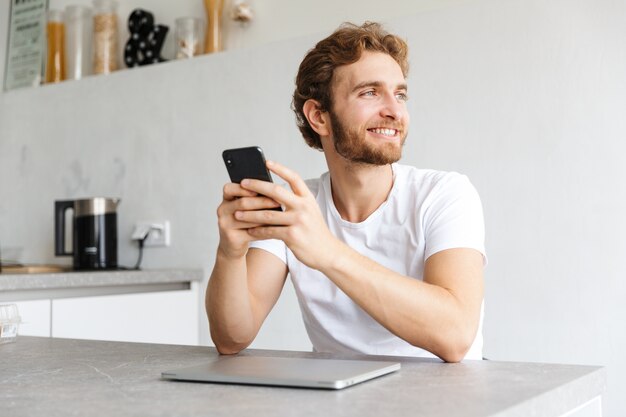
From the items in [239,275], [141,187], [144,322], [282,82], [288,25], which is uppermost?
[288,25]

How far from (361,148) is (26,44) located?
7.32ft

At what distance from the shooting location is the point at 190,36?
8.95 ft

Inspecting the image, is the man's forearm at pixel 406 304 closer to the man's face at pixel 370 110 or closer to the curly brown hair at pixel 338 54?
the man's face at pixel 370 110

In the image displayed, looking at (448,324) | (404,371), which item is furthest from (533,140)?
(404,371)

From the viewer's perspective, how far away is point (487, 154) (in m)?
2.08

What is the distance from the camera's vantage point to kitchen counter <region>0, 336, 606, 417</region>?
698 mm

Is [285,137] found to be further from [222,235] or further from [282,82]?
[222,235]

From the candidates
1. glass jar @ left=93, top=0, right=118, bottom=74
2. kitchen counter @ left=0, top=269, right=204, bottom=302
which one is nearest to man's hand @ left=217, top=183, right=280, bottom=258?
kitchen counter @ left=0, top=269, right=204, bottom=302

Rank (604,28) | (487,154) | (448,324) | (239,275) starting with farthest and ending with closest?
1. (487,154)
2. (604,28)
3. (239,275)
4. (448,324)

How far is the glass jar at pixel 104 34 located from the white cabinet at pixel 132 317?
951 mm

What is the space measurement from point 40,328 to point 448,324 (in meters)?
1.47

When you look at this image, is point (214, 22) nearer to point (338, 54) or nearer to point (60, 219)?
point (60, 219)

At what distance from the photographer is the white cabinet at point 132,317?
2309 mm

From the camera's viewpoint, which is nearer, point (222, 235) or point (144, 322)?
point (222, 235)
